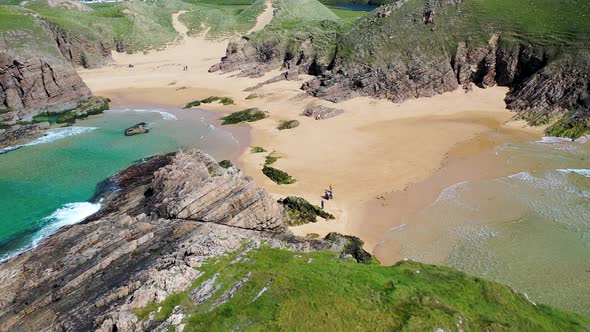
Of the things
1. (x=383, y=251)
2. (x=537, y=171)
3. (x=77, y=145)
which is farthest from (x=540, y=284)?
(x=77, y=145)

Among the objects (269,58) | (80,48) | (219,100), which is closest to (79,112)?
(219,100)

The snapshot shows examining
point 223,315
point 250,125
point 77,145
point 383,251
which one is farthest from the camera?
point 250,125

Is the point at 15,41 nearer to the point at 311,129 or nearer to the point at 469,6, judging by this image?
the point at 311,129

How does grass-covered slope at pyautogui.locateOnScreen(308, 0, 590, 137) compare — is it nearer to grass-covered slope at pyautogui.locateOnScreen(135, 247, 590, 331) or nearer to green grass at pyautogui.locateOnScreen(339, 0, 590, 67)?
green grass at pyautogui.locateOnScreen(339, 0, 590, 67)

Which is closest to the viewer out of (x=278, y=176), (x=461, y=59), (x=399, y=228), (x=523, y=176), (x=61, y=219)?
(x=399, y=228)

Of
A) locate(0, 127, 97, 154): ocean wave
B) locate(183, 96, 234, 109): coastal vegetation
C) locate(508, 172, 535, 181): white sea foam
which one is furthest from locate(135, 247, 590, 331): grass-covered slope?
locate(183, 96, 234, 109): coastal vegetation

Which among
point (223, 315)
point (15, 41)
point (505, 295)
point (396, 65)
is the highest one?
point (15, 41)

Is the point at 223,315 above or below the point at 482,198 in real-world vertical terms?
above

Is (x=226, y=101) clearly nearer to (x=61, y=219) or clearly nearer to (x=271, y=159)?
(x=271, y=159)
